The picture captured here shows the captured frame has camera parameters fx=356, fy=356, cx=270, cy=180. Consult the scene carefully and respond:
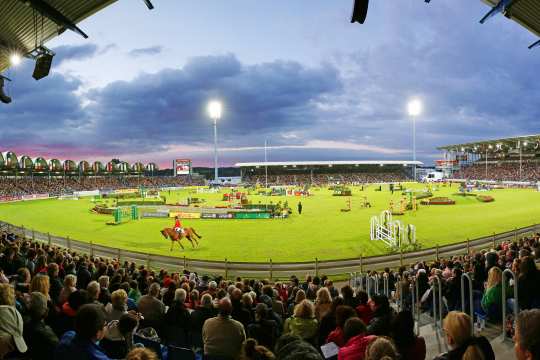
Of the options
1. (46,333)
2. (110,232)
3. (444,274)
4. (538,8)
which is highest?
(538,8)

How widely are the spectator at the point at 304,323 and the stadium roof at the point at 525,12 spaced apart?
1111 cm

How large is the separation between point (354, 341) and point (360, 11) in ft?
23.0

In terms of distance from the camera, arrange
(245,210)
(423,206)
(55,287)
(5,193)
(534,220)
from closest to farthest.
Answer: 1. (55,287)
2. (534,220)
3. (245,210)
4. (423,206)
5. (5,193)

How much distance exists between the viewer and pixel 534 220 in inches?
1144

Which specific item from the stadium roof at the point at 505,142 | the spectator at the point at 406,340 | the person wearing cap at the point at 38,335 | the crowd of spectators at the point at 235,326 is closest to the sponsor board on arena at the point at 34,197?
the crowd of spectators at the point at 235,326

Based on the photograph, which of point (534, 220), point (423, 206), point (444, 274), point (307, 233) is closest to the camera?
point (444, 274)

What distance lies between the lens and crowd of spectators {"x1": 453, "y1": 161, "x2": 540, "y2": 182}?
3413 inches

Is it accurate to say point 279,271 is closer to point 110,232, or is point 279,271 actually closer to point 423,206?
point 110,232

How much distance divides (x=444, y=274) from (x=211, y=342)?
7.63 m

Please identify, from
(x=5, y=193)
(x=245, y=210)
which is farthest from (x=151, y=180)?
(x=245, y=210)

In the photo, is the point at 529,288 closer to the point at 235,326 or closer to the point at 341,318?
the point at 341,318

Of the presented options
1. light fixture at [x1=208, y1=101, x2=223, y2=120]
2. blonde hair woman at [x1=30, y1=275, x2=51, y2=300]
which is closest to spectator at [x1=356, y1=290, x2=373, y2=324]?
blonde hair woman at [x1=30, y1=275, x2=51, y2=300]

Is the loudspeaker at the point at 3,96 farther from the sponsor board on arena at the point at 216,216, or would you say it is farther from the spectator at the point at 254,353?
the sponsor board on arena at the point at 216,216

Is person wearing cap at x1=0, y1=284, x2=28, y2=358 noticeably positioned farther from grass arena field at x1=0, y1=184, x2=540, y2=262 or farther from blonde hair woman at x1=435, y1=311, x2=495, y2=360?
grass arena field at x1=0, y1=184, x2=540, y2=262
